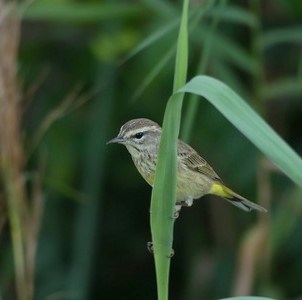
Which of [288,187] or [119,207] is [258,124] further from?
[119,207]

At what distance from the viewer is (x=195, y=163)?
2.29m

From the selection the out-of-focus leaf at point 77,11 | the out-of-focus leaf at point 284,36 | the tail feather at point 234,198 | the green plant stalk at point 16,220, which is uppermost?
the out-of-focus leaf at point 77,11

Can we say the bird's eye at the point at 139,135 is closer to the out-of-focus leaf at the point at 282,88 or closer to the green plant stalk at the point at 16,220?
the green plant stalk at the point at 16,220

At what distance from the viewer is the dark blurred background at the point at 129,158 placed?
410cm

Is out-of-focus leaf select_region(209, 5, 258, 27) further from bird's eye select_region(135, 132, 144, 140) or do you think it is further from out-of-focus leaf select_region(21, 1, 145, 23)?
bird's eye select_region(135, 132, 144, 140)

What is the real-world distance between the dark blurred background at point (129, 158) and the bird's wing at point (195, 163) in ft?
5.30

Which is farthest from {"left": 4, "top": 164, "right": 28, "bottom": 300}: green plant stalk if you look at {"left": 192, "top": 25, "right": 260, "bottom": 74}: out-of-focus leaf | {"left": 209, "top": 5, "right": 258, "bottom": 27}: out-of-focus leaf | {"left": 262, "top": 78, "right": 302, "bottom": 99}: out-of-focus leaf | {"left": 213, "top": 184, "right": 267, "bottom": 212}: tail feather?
{"left": 262, "top": 78, "right": 302, "bottom": 99}: out-of-focus leaf

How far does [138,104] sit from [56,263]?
83 cm

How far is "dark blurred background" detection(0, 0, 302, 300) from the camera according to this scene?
161 inches

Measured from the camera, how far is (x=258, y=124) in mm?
1741

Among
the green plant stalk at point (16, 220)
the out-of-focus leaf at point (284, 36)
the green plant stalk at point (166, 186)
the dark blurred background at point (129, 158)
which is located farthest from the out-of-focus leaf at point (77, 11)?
the green plant stalk at point (166, 186)

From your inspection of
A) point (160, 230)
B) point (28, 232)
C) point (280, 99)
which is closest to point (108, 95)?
point (280, 99)

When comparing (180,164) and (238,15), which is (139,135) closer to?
(180,164)

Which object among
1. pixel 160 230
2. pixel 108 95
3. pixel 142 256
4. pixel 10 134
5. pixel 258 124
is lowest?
pixel 160 230
